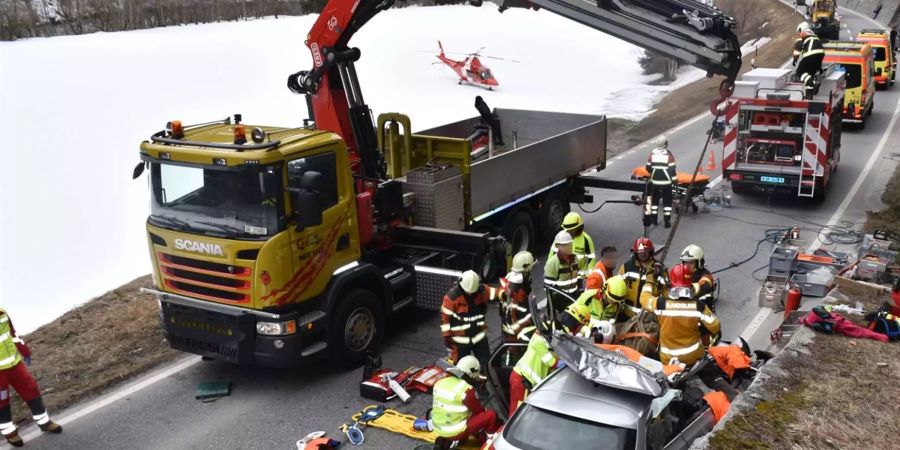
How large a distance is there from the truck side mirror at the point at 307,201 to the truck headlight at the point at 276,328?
3.14 feet

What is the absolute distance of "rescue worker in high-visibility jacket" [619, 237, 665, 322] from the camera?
8.20 meters

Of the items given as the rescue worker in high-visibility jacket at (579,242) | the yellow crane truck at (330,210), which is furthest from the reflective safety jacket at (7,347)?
the rescue worker in high-visibility jacket at (579,242)

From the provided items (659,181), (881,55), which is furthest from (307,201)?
(881,55)

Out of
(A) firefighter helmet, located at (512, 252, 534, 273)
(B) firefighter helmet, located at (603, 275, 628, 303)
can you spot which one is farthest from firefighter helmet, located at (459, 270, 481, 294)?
(B) firefighter helmet, located at (603, 275, 628, 303)

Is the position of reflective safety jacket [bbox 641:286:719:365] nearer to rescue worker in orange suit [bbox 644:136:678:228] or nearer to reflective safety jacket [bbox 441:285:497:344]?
reflective safety jacket [bbox 441:285:497:344]

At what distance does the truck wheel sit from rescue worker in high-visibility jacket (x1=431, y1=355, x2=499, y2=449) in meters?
5.42

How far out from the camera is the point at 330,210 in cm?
837

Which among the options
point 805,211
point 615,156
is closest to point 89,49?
point 615,156

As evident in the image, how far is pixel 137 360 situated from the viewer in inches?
361

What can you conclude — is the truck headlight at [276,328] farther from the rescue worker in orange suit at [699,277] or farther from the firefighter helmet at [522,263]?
the rescue worker in orange suit at [699,277]

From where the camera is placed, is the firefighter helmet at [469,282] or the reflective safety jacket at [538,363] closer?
the reflective safety jacket at [538,363]

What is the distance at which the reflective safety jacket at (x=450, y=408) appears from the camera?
6016mm

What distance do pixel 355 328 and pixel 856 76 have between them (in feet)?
61.1

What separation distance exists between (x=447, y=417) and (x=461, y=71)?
30049mm
